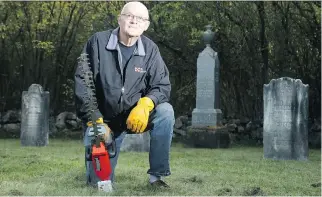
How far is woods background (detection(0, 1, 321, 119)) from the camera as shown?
44.1 feet

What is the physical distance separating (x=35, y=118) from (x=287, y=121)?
552cm

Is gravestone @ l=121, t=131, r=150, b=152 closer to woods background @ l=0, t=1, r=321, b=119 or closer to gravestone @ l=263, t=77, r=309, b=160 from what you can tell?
gravestone @ l=263, t=77, r=309, b=160

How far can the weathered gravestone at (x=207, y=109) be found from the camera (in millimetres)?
11625

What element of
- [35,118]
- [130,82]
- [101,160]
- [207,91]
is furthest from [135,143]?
[101,160]

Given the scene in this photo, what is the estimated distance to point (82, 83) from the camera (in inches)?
154

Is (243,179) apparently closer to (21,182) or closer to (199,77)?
(21,182)

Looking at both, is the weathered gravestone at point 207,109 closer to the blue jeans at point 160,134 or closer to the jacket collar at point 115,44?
the blue jeans at point 160,134

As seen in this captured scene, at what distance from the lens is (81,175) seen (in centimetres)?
512

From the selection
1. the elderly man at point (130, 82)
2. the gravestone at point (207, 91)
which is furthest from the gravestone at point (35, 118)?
the elderly man at point (130, 82)

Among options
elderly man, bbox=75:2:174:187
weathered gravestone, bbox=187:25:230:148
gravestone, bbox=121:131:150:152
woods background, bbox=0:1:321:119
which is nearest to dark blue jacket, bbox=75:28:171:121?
elderly man, bbox=75:2:174:187

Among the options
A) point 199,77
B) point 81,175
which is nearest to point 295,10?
point 199,77

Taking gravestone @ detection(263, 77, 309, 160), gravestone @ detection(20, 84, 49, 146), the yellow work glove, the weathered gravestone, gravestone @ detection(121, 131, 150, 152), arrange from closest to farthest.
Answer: the yellow work glove
gravestone @ detection(263, 77, 309, 160)
gravestone @ detection(121, 131, 150, 152)
gravestone @ detection(20, 84, 49, 146)
the weathered gravestone

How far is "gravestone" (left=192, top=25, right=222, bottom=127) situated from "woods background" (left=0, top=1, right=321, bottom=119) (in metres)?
1.17

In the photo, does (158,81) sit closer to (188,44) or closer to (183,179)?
(183,179)
